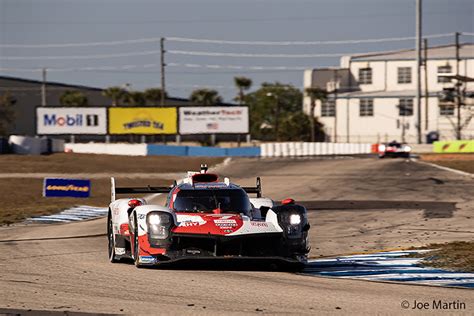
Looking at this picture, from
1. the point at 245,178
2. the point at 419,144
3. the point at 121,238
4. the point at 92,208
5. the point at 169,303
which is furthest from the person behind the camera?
the point at 419,144

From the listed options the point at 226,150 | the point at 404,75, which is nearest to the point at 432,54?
the point at 404,75

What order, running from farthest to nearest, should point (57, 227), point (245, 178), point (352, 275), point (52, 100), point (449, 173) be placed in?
point (52, 100) < point (245, 178) < point (449, 173) < point (57, 227) < point (352, 275)

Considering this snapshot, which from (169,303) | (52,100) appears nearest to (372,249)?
(169,303)

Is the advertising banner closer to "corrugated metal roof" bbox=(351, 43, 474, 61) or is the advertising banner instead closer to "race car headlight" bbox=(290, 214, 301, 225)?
"corrugated metal roof" bbox=(351, 43, 474, 61)

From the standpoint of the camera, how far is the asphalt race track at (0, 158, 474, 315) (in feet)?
37.2

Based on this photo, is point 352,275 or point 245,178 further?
point 245,178

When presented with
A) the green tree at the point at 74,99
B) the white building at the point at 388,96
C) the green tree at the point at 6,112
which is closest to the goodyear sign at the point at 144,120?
the white building at the point at 388,96

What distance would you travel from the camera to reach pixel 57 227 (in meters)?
26.7

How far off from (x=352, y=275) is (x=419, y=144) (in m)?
74.9

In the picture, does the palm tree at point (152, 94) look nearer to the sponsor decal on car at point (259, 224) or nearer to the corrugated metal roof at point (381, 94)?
the corrugated metal roof at point (381, 94)

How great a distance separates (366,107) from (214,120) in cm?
3342

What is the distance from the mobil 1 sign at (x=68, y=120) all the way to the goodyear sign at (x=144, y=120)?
53.2 inches

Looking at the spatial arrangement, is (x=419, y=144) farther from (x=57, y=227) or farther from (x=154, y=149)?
(x=57, y=227)

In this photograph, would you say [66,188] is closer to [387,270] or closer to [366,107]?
[387,270]
